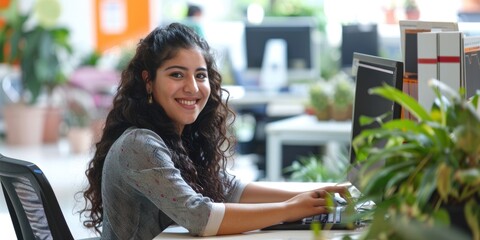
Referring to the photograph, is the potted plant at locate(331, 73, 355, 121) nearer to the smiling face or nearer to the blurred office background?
the blurred office background

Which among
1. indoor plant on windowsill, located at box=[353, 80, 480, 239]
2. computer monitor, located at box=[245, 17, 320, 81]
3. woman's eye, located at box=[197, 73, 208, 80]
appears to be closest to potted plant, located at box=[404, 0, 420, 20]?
computer monitor, located at box=[245, 17, 320, 81]

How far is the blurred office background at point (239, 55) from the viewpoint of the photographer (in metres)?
7.64

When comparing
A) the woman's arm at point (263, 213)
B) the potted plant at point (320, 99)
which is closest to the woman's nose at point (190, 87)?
the woman's arm at point (263, 213)

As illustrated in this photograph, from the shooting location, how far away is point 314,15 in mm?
10836

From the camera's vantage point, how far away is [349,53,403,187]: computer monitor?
238cm

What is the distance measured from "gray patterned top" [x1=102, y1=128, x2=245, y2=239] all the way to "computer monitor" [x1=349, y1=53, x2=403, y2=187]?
1.32ft

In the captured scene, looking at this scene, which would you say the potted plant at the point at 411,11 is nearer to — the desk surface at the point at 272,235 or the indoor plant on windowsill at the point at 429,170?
the desk surface at the point at 272,235

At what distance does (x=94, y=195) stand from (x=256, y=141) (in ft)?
18.7

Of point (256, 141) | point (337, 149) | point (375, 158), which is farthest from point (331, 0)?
point (375, 158)

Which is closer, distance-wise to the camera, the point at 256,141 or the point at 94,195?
the point at 94,195

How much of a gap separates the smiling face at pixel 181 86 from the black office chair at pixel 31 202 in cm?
42

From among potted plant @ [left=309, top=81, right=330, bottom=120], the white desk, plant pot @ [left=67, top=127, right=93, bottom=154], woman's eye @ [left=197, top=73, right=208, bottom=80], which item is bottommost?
plant pot @ [left=67, top=127, right=93, bottom=154]

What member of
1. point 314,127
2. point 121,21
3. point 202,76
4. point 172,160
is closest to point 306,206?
point 172,160

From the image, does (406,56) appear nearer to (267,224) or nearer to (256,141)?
(267,224)
